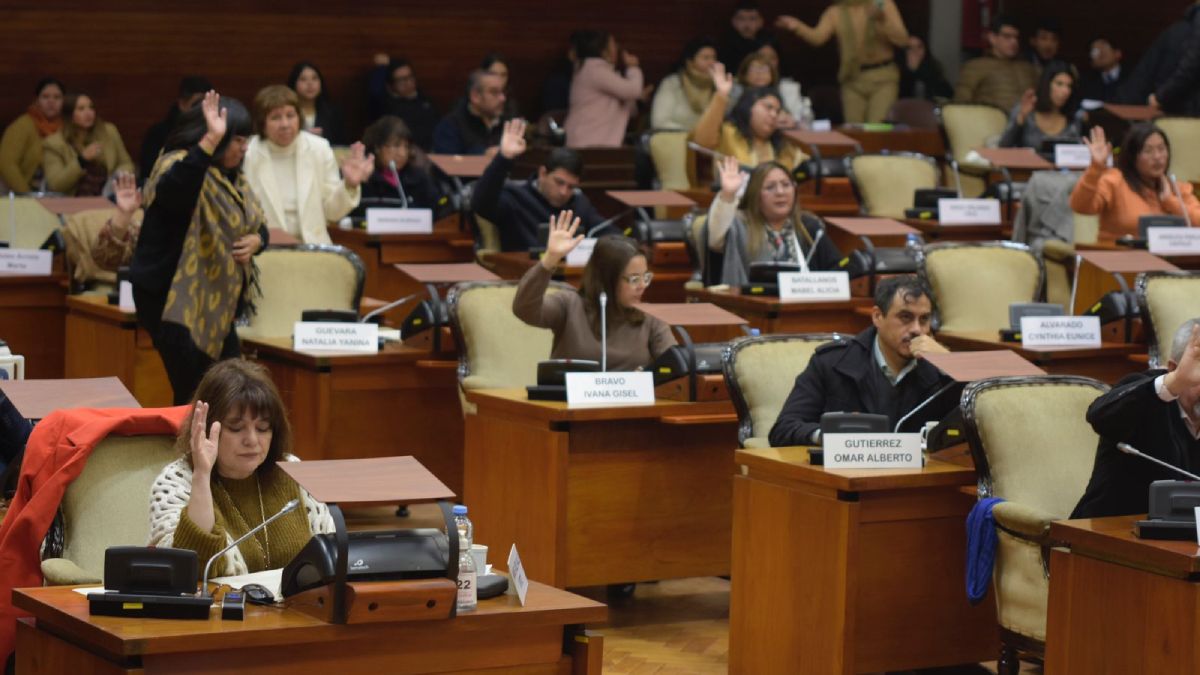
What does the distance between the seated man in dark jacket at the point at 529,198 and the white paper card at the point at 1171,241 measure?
230cm

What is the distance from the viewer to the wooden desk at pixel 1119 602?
3.68 metres

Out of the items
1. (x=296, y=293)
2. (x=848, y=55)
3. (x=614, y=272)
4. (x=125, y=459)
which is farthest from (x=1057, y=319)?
(x=848, y=55)

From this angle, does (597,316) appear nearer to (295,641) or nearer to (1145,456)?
(1145,456)

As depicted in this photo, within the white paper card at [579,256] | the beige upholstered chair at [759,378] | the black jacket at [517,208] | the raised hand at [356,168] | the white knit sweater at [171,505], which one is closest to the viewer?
the white knit sweater at [171,505]

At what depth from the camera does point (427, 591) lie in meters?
3.07

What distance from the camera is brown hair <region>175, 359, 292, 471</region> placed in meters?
3.55

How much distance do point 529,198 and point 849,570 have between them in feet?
13.8

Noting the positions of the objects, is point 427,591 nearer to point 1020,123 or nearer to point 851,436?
point 851,436

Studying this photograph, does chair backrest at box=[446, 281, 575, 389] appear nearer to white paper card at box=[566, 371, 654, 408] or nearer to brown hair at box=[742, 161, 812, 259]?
white paper card at box=[566, 371, 654, 408]

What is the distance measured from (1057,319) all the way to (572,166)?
8.09 feet

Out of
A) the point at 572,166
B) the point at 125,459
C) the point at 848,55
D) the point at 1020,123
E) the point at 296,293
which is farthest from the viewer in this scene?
the point at 848,55

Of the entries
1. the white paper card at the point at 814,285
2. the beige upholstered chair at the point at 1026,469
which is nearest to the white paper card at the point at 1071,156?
the white paper card at the point at 814,285

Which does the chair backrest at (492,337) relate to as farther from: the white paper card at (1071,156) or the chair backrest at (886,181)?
the white paper card at (1071,156)

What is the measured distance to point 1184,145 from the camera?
10.3 m
